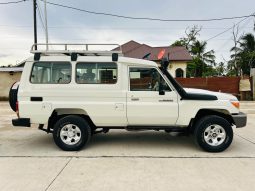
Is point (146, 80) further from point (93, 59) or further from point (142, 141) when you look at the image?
point (142, 141)

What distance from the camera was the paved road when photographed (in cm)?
448

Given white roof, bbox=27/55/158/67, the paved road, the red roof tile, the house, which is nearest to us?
the paved road

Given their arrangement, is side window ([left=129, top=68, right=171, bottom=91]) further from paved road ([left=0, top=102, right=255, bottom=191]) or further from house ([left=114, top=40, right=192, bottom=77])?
house ([left=114, top=40, right=192, bottom=77])

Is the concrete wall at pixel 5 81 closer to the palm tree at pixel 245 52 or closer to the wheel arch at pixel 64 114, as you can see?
the wheel arch at pixel 64 114

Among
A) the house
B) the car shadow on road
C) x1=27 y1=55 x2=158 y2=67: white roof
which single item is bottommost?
the car shadow on road

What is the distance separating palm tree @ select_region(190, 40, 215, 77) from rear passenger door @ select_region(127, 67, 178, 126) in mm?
42048

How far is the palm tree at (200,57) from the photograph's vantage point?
48.1m

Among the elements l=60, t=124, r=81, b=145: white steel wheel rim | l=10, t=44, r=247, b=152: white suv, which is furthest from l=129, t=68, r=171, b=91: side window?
l=60, t=124, r=81, b=145: white steel wheel rim

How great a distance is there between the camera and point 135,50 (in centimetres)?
3762

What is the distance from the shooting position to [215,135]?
6.37m
